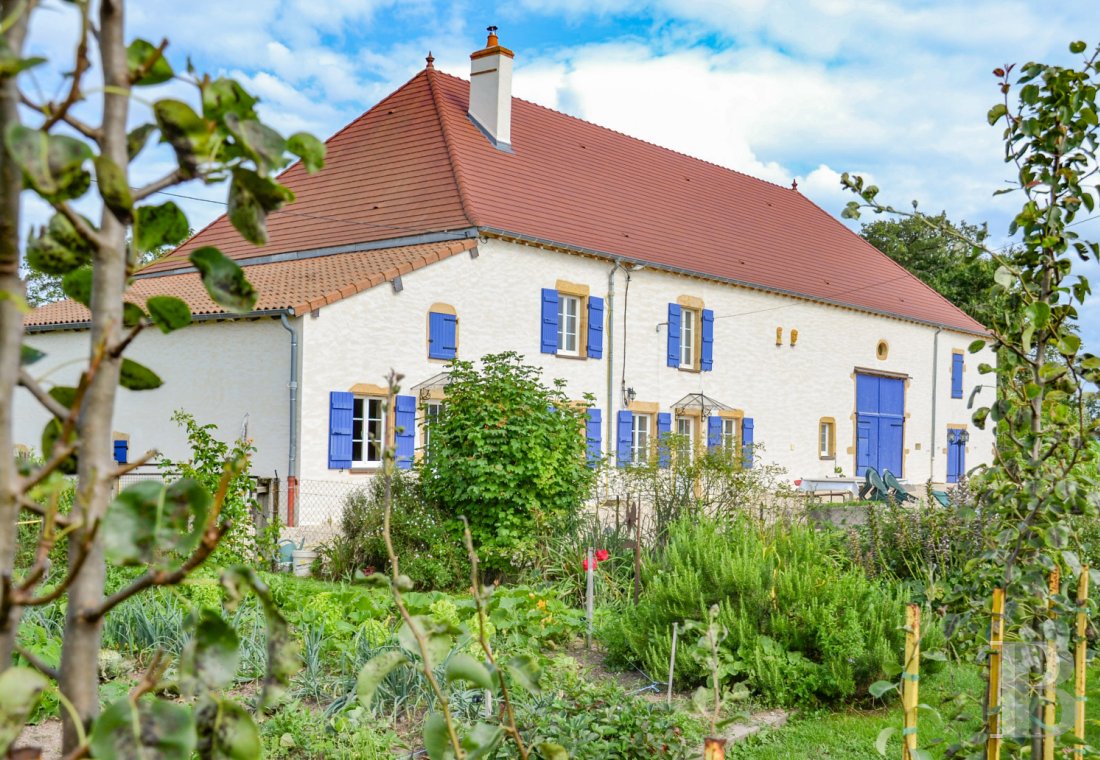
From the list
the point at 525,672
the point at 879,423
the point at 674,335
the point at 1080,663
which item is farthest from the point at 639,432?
the point at 525,672

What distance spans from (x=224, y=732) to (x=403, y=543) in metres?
9.79

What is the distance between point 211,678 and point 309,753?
3.88m

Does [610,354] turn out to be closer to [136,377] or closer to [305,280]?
[305,280]

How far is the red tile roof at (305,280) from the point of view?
14594 millimetres

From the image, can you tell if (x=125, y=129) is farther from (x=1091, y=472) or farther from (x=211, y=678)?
(x=1091, y=472)

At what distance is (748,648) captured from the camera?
19.5 ft

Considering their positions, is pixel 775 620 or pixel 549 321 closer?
pixel 775 620

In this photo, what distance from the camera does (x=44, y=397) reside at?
2.87 feet

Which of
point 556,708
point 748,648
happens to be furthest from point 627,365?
point 556,708

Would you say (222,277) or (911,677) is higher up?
(222,277)

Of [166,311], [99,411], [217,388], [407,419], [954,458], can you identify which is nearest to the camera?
[99,411]

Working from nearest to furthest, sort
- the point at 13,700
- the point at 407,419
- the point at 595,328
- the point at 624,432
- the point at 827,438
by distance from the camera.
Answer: the point at 13,700, the point at 407,419, the point at 595,328, the point at 624,432, the point at 827,438

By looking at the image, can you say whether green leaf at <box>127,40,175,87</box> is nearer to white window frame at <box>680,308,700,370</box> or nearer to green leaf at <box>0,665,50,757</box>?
green leaf at <box>0,665,50,757</box>

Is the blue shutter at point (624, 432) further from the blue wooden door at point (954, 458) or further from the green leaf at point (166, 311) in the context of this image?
the green leaf at point (166, 311)
